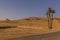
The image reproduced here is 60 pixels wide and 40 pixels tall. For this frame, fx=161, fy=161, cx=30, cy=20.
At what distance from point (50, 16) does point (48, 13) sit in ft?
3.60

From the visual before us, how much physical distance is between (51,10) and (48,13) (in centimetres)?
186

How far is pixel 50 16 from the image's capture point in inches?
1806

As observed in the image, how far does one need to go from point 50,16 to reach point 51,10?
2.02 metres

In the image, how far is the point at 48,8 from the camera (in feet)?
148

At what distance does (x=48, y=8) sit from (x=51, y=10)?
106 cm

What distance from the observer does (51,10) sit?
44.7 metres

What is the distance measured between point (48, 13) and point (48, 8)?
179cm

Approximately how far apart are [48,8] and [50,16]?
2444mm

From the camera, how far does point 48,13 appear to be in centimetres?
4628
